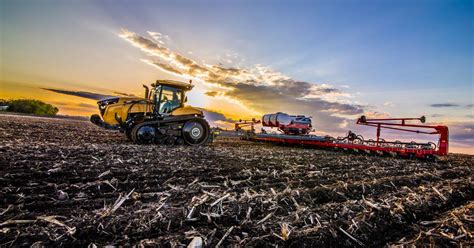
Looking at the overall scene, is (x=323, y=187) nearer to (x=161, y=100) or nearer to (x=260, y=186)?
(x=260, y=186)

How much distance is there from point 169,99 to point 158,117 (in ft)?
3.74

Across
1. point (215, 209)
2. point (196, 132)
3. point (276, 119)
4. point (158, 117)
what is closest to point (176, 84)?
point (158, 117)

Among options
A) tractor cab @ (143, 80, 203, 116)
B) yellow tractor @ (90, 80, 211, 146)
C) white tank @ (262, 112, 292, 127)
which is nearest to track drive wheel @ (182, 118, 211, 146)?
yellow tractor @ (90, 80, 211, 146)

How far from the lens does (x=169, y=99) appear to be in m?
12.9

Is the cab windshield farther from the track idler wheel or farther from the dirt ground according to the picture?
the dirt ground

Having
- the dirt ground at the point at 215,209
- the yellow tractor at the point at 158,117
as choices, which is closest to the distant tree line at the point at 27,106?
the yellow tractor at the point at 158,117

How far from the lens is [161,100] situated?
1273 cm

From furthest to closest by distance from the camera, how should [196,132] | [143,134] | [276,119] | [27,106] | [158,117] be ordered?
[27,106], [276,119], [196,132], [158,117], [143,134]

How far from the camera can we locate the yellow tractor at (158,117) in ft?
39.1

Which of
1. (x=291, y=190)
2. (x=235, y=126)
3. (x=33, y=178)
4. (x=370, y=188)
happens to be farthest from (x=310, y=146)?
(x=33, y=178)

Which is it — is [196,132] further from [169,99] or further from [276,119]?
[276,119]

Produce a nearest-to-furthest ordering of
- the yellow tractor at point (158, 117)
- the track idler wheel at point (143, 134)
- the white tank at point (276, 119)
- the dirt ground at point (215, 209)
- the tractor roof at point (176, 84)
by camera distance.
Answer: the dirt ground at point (215, 209) < the track idler wheel at point (143, 134) < the yellow tractor at point (158, 117) < the tractor roof at point (176, 84) < the white tank at point (276, 119)

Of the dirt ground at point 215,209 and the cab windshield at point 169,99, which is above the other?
the cab windshield at point 169,99

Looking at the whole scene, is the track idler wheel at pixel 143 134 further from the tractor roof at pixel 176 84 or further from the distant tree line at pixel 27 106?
the distant tree line at pixel 27 106
